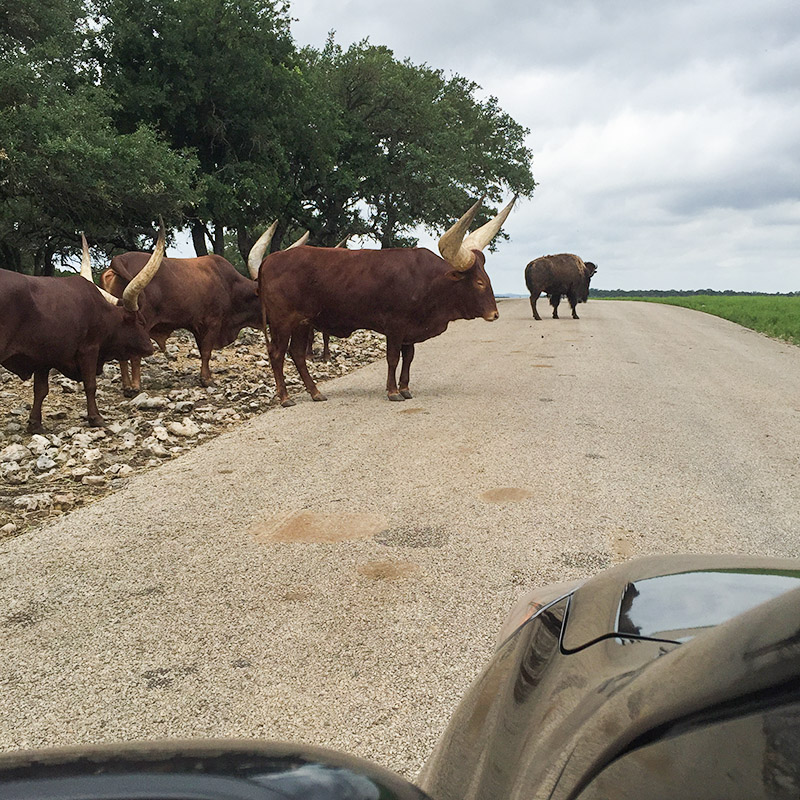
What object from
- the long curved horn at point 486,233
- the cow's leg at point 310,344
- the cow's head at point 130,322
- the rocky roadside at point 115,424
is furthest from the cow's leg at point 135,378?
the long curved horn at point 486,233

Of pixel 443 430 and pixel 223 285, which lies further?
pixel 223 285

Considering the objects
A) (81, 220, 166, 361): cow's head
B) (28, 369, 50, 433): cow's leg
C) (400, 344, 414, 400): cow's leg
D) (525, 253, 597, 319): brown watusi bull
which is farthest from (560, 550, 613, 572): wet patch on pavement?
(525, 253, 597, 319): brown watusi bull

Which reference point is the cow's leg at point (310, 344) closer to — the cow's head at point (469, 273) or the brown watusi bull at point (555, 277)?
the cow's head at point (469, 273)

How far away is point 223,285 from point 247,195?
1048cm

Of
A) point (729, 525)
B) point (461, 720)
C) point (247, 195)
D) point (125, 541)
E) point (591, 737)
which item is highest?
point (247, 195)

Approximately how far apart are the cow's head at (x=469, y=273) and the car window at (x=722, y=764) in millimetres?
7512

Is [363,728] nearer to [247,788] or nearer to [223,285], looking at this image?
[247,788]

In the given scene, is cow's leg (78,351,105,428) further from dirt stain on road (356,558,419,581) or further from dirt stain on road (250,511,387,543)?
dirt stain on road (356,558,419,581)

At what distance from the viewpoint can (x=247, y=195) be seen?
66.9ft

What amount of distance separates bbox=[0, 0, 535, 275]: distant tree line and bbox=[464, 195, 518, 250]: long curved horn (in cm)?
765

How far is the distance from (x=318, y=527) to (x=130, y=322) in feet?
17.6

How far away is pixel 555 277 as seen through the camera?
1995 cm

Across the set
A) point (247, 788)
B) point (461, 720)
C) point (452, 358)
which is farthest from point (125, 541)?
point (452, 358)

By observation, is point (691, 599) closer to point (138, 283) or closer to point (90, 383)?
point (90, 383)
